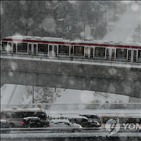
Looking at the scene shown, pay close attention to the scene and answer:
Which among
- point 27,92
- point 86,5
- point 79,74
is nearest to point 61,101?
point 27,92

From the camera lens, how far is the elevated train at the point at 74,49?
1010 inches

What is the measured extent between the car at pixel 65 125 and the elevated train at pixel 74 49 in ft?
23.7

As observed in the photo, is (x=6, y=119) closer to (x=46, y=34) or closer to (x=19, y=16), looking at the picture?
(x=46, y=34)

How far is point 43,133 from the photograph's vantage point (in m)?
19.1

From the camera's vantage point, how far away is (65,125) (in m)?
20.1

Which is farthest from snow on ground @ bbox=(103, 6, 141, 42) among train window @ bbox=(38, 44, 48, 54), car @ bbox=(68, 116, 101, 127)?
car @ bbox=(68, 116, 101, 127)

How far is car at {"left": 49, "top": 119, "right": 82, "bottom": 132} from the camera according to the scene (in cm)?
1956

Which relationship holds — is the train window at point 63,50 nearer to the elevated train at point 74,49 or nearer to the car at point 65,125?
the elevated train at point 74,49

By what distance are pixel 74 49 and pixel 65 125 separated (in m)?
8.40

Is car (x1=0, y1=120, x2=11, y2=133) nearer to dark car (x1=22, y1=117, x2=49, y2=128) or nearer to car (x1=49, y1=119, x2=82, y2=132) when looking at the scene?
dark car (x1=22, y1=117, x2=49, y2=128)

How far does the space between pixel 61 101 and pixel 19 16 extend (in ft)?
54.9

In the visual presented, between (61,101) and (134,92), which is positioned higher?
(134,92)

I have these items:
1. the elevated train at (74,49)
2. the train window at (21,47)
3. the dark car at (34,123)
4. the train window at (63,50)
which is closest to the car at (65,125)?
the dark car at (34,123)

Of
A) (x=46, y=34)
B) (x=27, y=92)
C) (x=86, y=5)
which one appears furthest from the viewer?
(x=86, y=5)
